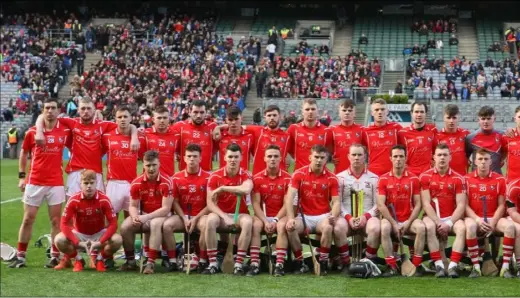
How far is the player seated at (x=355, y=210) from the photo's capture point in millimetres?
10516

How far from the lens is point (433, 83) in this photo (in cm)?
3728

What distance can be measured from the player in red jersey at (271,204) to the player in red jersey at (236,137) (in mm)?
797

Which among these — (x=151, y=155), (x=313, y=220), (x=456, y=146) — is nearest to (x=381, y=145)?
(x=456, y=146)

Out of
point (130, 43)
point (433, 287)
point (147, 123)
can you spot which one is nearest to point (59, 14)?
point (130, 43)

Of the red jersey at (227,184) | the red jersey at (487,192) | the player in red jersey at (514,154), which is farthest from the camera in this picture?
the player in red jersey at (514,154)

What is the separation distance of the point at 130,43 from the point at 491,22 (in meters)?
16.9

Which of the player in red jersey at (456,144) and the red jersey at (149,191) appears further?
the player in red jersey at (456,144)

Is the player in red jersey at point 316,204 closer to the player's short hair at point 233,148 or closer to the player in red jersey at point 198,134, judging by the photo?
the player's short hair at point 233,148

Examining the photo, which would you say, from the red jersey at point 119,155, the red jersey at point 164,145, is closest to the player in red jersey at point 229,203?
the red jersey at point 164,145

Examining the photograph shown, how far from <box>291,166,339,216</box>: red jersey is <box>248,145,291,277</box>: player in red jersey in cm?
19

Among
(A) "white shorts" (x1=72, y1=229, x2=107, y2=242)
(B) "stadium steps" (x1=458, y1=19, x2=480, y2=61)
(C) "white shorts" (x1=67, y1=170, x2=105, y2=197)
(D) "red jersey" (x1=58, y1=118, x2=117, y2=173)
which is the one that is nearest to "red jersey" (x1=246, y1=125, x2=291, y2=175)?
(D) "red jersey" (x1=58, y1=118, x2=117, y2=173)

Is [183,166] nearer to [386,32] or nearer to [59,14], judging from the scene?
[386,32]

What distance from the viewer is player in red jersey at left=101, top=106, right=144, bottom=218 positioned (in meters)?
11.6

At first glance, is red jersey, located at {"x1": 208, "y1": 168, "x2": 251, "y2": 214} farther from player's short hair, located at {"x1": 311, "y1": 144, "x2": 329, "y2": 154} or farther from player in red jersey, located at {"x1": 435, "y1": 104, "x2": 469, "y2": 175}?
player in red jersey, located at {"x1": 435, "y1": 104, "x2": 469, "y2": 175}
